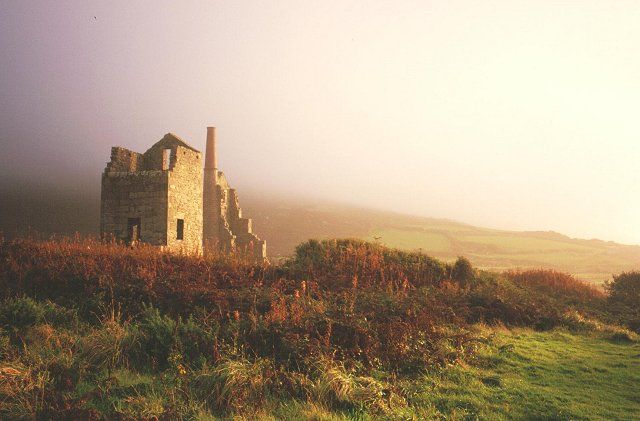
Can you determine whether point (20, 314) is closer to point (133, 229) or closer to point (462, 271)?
point (133, 229)

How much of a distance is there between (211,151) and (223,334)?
29.7 m

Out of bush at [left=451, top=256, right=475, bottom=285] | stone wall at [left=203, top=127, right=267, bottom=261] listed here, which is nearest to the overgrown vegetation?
bush at [left=451, top=256, right=475, bottom=285]

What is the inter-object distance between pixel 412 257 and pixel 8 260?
1382cm

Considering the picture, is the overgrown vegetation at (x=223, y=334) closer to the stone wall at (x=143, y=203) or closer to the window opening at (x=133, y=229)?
the stone wall at (x=143, y=203)

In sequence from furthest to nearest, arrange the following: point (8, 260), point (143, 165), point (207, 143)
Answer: point (207, 143) < point (143, 165) < point (8, 260)

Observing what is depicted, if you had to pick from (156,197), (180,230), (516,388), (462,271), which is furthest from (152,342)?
(180,230)

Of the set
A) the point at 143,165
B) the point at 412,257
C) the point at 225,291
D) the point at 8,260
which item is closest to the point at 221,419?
the point at 225,291

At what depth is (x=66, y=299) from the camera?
8922mm

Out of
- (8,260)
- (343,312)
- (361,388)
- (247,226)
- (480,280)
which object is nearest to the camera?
(361,388)

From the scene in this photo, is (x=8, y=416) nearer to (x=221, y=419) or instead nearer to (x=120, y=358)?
(x=120, y=358)

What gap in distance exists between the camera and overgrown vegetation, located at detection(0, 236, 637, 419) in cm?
514

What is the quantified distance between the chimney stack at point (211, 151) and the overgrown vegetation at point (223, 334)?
21.1 meters

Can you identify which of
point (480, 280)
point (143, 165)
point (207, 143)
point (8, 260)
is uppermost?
point (207, 143)

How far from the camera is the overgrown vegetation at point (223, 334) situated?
514 cm
